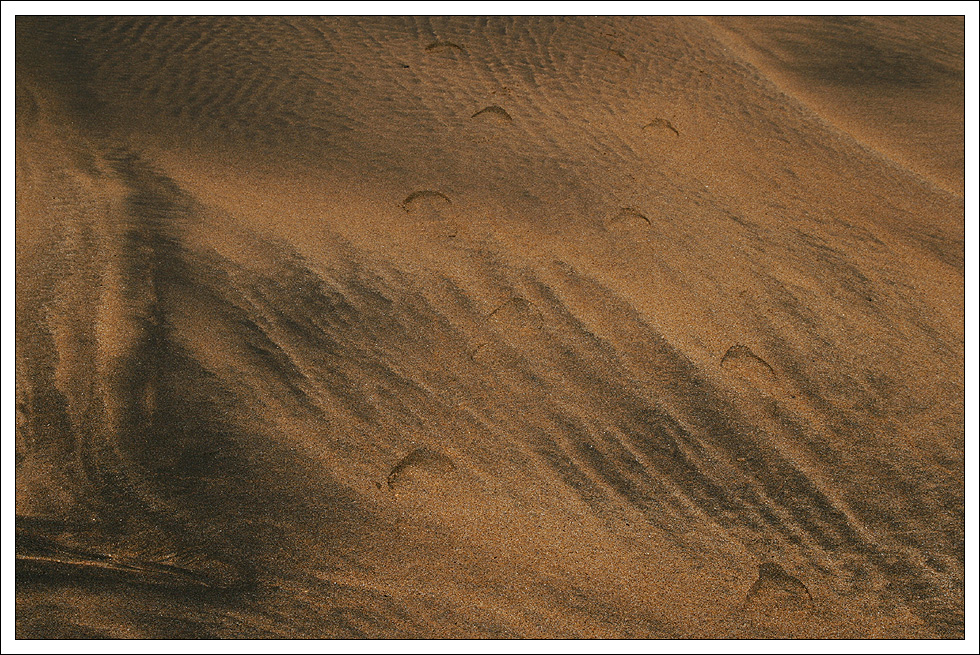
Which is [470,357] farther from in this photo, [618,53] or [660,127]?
[618,53]

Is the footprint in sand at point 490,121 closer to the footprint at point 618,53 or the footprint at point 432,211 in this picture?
the footprint at point 432,211

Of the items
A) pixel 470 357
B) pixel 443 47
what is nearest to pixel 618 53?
pixel 443 47

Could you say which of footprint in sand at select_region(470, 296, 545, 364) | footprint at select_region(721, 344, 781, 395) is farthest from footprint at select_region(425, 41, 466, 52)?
footprint at select_region(721, 344, 781, 395)

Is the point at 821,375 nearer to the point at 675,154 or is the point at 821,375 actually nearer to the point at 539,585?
the point at 539,585

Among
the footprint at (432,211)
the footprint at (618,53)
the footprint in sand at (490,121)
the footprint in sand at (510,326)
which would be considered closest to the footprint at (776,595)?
the footprint in sand at (510,326)

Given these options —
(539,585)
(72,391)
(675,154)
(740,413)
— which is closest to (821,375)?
(740,413)

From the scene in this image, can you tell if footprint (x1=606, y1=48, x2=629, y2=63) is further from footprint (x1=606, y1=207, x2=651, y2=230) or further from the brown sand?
footprint (x1=606, y1=207, x2=651, y2=230)
